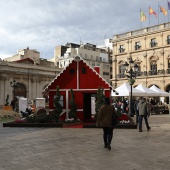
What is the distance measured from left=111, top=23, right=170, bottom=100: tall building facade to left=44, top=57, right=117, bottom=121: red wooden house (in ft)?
97.2

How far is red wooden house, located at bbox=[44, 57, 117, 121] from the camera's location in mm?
19484

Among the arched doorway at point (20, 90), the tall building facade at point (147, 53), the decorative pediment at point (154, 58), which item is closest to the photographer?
the arched doorway at point (20, 90)

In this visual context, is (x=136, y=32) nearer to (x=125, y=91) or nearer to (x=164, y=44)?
(x=164, y=44)

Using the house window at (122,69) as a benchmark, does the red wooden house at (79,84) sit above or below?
below

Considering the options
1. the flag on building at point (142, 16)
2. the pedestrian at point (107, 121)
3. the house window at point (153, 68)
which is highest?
the flag on building at point (142, 16)

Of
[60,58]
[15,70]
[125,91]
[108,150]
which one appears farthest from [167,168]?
[60,58]

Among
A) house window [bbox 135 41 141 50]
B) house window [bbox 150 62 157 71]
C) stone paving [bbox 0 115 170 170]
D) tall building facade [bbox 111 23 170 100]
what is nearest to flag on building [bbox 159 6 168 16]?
tall building facade [bbox 111 23 170 100]

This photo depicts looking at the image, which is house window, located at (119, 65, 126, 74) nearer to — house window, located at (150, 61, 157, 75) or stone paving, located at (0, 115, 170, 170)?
house window, located at (150, 61, 157, 75)

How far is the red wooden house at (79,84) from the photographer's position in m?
19.5

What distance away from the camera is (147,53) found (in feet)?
164

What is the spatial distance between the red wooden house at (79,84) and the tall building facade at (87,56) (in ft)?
172

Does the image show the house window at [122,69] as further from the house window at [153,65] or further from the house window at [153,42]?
the house window at [153,42]

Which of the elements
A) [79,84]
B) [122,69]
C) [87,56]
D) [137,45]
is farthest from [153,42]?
[79,84]

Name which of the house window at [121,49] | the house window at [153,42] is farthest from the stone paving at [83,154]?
the house window at [121,49]
